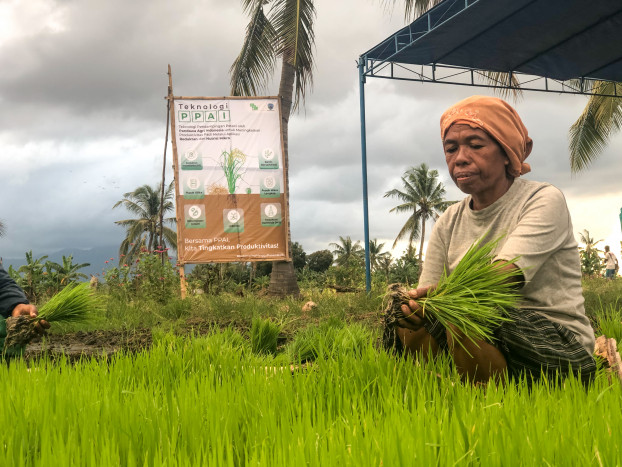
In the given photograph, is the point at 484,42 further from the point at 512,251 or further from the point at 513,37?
the point at 512,251

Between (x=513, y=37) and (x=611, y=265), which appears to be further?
(x=611, y=265)

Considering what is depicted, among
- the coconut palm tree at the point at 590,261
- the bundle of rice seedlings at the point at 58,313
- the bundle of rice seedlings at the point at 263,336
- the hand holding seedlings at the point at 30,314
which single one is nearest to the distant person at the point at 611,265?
the coconut palm tree at the point at 590,261

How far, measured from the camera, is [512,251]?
2.13 meters

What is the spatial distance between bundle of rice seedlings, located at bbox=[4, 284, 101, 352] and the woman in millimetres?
1957

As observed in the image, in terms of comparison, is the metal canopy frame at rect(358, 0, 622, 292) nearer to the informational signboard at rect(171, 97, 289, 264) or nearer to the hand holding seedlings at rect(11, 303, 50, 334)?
the informational signboard at rect(171, 97, 289, 264)

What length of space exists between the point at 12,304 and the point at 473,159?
2562 millimetres

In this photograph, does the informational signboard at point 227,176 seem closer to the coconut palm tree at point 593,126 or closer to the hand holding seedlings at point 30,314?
the hand holding seedlings at point 30,314

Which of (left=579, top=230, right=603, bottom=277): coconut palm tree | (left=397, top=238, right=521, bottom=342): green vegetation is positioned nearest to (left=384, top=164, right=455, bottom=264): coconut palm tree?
(left=579, top=230, right=603, bottom=277): coconut palm tree

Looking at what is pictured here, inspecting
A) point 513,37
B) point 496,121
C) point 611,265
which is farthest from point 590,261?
point 496,121

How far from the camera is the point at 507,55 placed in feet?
36.9

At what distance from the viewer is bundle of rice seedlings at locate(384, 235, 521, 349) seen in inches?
78.0

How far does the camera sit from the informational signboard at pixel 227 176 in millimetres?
8883

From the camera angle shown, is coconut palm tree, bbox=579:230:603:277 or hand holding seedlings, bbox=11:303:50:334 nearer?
hand holding seedlings, bbox=11:303:50:334

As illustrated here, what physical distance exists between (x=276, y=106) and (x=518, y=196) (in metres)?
7.08
